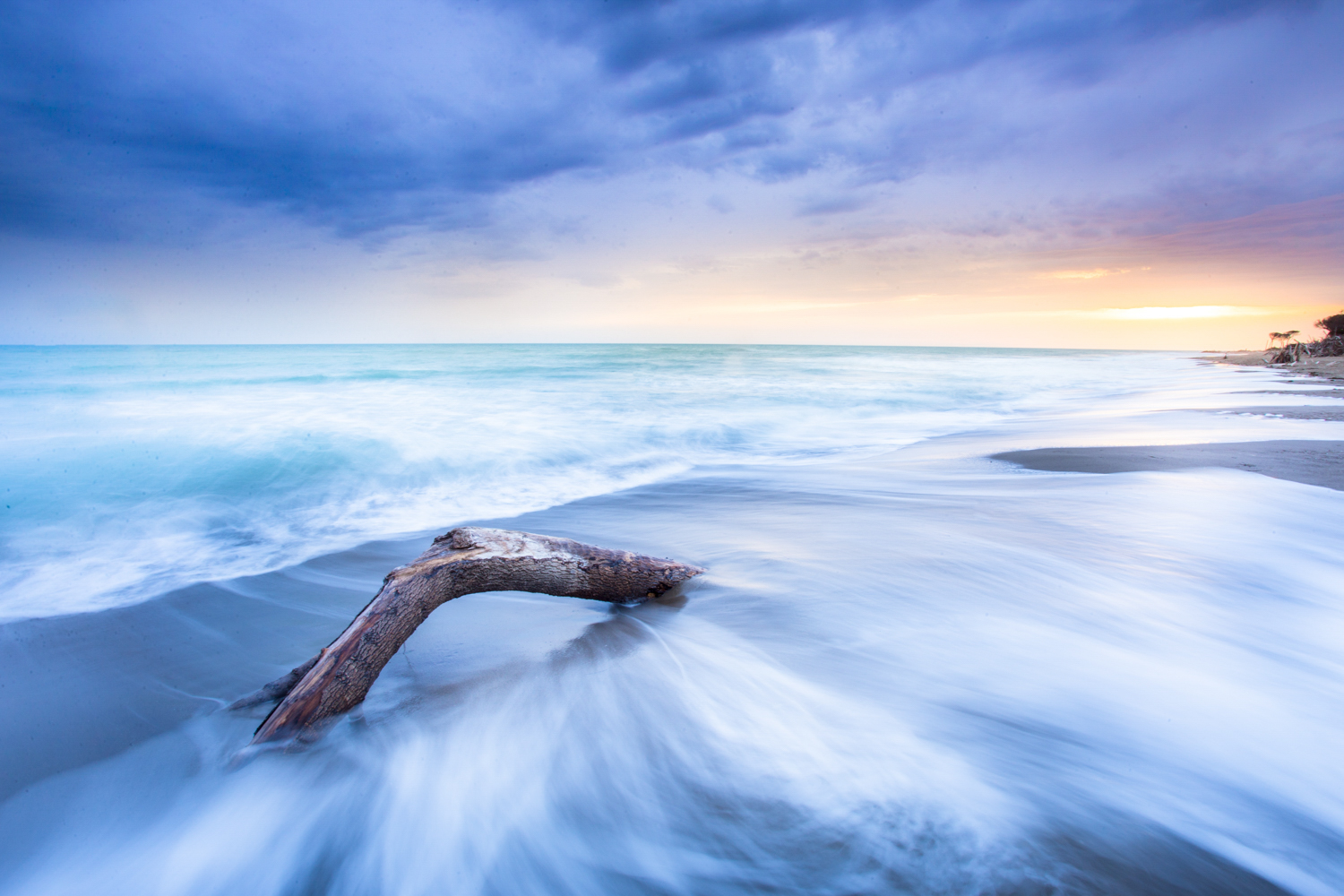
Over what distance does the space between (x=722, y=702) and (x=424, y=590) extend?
59.2 inches

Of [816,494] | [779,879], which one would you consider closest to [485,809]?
[779,879]

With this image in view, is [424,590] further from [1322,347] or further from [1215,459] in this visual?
[1322,347]

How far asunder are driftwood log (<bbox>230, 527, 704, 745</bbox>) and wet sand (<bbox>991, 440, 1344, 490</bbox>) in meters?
6.32

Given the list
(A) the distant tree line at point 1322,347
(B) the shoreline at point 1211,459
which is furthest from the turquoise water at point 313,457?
(A) the distant tree line at point 1322,347

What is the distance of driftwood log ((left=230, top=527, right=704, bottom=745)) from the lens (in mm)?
2270

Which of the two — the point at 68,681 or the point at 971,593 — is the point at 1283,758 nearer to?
the point at 971,593

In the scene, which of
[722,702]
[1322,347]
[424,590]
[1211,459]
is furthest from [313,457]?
[1322,347]

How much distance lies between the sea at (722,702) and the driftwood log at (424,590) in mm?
153

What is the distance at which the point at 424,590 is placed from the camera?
248 cm

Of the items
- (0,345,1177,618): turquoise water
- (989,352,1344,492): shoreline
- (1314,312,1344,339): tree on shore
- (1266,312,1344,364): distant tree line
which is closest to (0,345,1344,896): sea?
(0,345,1177,618): turquoise water

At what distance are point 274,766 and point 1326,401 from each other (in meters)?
17.6

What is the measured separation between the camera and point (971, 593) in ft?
11.6

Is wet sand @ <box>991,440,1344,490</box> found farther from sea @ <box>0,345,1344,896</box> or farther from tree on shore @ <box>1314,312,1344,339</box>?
tree on shore @ <box>1314,312,1344,339</box>

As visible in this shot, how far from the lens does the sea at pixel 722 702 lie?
186 cm
